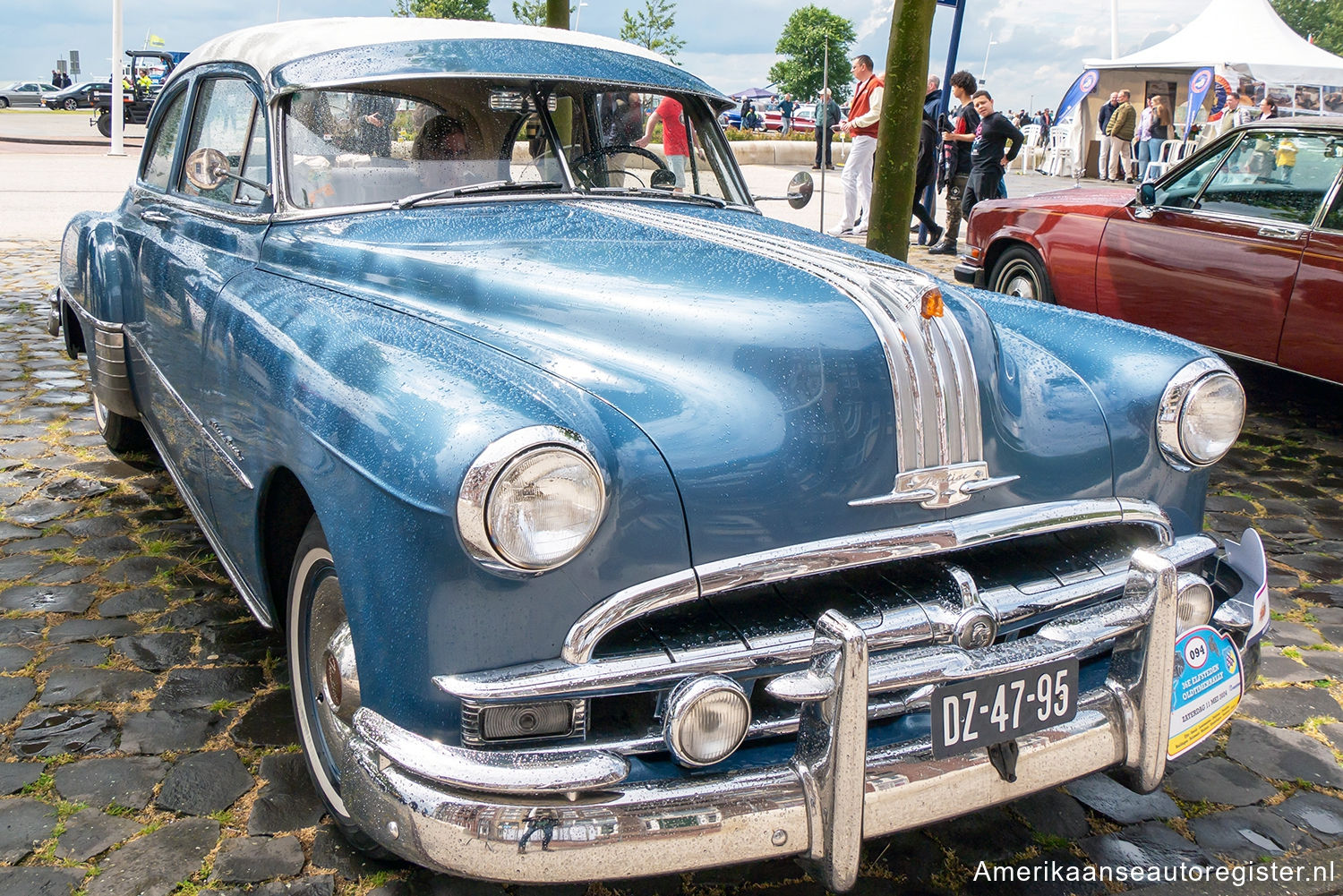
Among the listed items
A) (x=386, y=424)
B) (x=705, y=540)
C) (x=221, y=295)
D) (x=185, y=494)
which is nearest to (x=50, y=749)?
(x=185, y=494)

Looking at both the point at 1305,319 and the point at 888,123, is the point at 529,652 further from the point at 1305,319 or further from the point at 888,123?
the point at 888,123

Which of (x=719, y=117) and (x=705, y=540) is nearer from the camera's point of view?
(x=705, y=540)

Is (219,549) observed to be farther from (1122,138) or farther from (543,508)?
(1122,138)

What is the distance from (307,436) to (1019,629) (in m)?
1.48

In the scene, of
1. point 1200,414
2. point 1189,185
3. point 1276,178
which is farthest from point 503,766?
point 1189,185

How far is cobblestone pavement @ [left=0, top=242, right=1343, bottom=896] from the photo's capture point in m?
2.30

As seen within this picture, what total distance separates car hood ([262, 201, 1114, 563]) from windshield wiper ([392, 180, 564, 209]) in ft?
0.45

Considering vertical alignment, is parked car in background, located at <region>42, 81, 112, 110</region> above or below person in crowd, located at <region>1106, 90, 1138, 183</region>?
above

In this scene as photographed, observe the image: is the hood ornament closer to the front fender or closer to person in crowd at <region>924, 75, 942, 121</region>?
the front fender

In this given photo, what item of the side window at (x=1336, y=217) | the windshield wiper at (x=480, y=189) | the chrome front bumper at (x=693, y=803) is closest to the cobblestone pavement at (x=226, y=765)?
the chrome front bumper at (x=693, y=803)

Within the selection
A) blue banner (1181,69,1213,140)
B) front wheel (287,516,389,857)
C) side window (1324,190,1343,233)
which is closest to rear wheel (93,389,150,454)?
front wheel (287,516,389,857)

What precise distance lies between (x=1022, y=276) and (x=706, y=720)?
19.1ft

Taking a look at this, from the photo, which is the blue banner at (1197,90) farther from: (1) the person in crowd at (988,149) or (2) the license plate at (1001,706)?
(2) the license plate at (1001,706)

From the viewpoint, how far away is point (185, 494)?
3441mm
